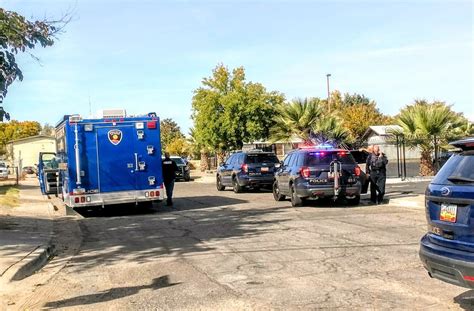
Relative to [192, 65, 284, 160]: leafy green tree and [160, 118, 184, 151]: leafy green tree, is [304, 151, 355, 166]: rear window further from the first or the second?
[160, 118, 184, 151]: leafy green tree

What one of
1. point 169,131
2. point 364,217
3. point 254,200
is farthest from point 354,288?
point 169,131

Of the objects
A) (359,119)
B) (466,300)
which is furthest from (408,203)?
(359,119)

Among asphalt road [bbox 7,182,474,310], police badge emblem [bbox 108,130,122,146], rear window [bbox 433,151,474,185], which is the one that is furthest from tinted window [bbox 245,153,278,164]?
rear window [bbox 433,151,474,185]

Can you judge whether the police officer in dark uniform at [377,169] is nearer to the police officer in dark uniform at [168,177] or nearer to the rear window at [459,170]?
the police officer in dark uniform at [168,177]

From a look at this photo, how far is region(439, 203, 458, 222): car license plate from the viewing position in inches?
204

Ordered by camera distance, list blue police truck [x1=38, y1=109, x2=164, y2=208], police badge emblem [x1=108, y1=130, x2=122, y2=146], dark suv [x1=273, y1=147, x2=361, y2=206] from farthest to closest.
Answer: dark suv [x1=273, y1=147, x2=361, y2=206] → police badge emblem [x1=108, y1=130, x2=122, y2=146] → blue police truck [x1=38, y1=109, x2=164, y2=208]

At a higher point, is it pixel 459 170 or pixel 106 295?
pixel 459 170

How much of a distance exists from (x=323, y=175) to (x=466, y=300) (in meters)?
9.85

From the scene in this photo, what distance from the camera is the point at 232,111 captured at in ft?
116

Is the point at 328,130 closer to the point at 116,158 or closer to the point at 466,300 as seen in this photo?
the point at 116,158

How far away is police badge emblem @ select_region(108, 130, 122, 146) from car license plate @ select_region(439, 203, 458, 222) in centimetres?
1140

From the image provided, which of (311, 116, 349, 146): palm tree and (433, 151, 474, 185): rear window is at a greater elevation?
(311, 116, 349, 146): palm tree

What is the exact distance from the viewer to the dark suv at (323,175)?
51.6ft

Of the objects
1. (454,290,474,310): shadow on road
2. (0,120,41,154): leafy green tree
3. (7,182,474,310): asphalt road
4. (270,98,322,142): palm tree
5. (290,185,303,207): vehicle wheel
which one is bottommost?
(454,290,474,310): shadow on road
